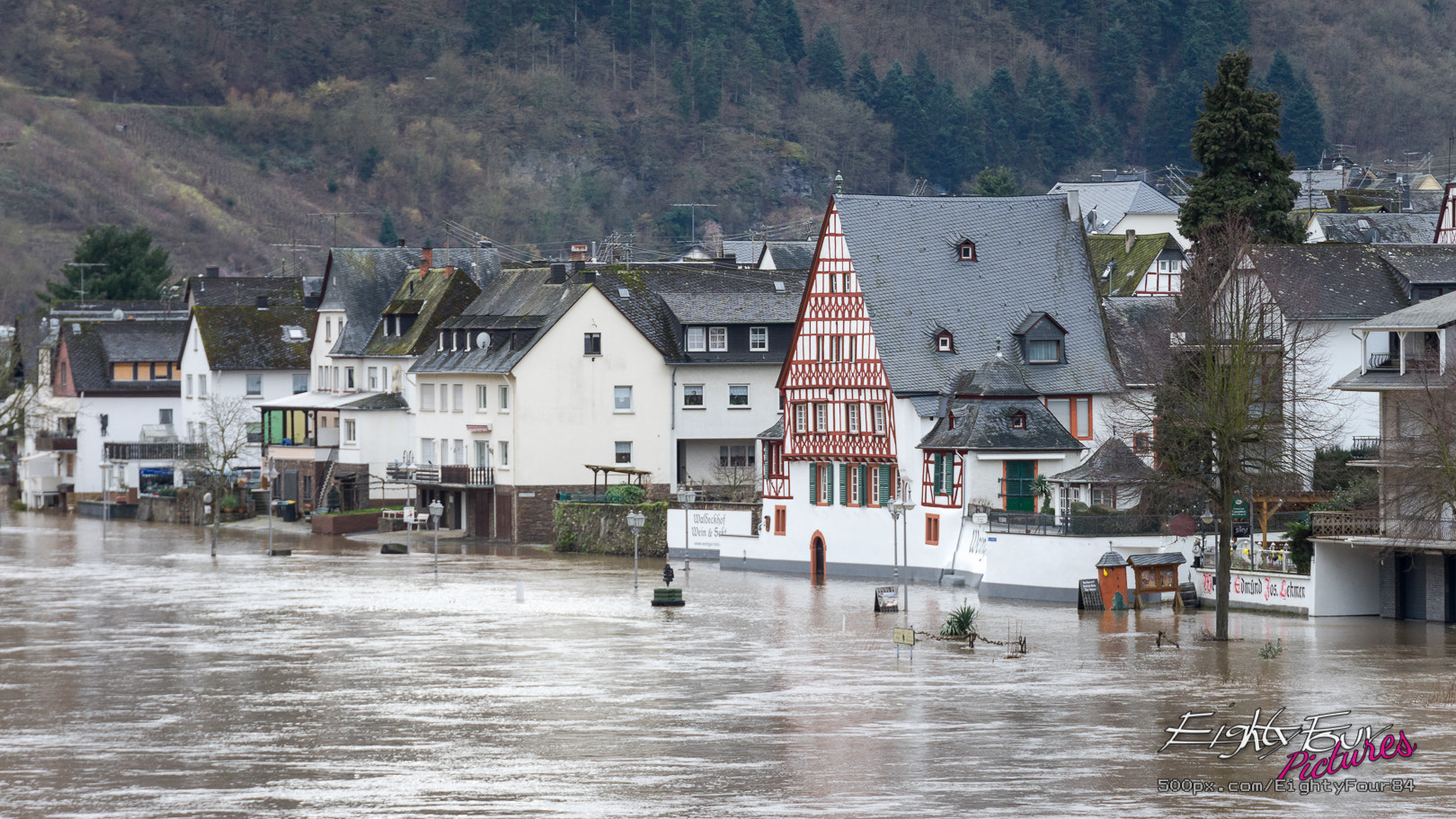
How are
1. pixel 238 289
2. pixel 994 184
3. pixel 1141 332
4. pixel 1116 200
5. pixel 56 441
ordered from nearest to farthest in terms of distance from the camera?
pixel 1141 332, pixel 56 441, pixel 238 289, pixel 1116 200, pixel 994 184

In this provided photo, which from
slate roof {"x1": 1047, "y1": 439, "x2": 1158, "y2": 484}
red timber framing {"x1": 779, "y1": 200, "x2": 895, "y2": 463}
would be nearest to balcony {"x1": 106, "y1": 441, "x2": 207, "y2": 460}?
red timber framing {"x1": 779, "y1": 200, "x2": 895, "y2": 463}

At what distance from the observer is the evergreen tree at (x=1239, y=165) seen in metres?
79.4

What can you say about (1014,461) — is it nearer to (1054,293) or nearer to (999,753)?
(1054,293)

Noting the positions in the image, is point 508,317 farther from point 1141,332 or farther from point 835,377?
point 1141,332

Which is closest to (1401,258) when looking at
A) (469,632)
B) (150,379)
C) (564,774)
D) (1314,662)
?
(1314,662)

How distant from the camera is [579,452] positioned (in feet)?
299

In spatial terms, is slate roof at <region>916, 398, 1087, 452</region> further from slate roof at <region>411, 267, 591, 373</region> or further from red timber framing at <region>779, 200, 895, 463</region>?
slate roof at <region>411, 267, 591, 373</region>

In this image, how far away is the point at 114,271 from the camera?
154250 mm

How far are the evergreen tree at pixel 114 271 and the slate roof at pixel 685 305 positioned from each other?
68.2 meters

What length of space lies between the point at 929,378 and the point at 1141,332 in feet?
23.1

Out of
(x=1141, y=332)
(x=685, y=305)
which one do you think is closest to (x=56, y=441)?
(x=685, y=305)

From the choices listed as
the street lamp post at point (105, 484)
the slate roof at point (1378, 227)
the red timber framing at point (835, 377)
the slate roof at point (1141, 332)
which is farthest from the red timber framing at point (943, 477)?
the street lamp post at point (105, 484)

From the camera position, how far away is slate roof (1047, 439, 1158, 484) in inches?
2650

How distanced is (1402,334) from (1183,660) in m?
11.3
